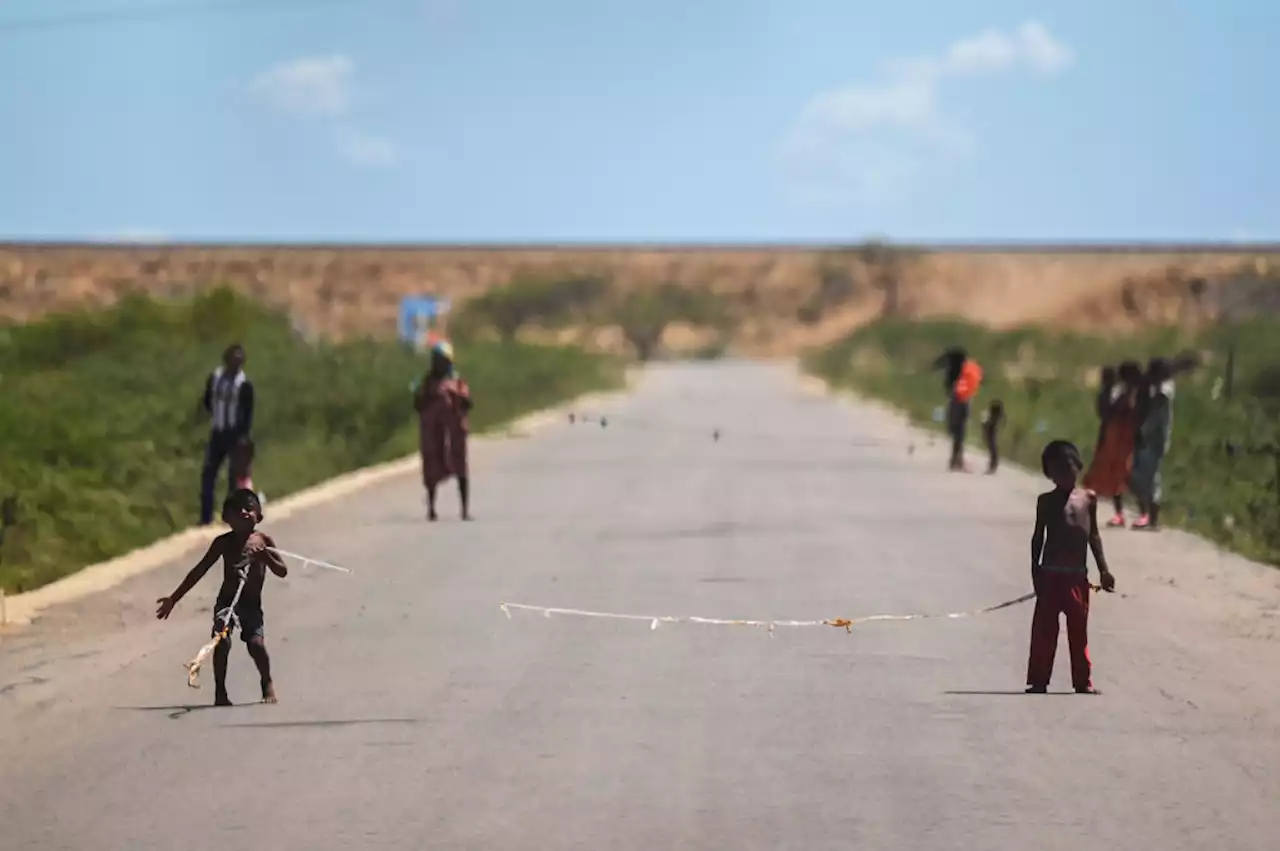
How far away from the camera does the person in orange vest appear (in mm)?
30812

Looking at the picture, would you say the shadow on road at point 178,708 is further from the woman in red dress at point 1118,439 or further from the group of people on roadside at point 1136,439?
the woman in red dress at point 1118,439

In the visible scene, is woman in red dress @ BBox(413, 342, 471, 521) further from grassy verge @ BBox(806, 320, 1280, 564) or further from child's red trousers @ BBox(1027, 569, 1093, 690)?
child's red trousers @ BBox(1027, 569, 1093, 690)

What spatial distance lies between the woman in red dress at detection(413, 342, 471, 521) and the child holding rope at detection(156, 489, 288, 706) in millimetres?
11518

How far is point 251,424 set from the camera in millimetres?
22172

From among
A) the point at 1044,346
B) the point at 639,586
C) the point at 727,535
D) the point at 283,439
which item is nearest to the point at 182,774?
the point at 639,586

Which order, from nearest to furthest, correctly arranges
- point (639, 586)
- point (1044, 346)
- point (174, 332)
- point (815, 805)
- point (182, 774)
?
point (815, 805), point (182, 774), point (639, 586), point (174, 332), point (1044, 346)

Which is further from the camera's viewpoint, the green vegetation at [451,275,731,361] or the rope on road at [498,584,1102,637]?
the green vegetation at [451,275,731,361]

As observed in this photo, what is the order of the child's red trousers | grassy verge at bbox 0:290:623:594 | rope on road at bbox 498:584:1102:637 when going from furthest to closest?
grassy verge at bbox 0:290:623:594, rope on road at bbox 498:584:1102:637, the child's red trousers

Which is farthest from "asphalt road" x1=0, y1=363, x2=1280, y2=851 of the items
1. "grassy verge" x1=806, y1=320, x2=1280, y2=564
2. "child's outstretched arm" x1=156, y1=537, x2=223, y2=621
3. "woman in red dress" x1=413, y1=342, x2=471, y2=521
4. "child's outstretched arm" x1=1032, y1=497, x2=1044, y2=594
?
"grassy verge" x1=806, y1=320, x2=1280, y2=564

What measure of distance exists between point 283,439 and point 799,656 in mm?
28475

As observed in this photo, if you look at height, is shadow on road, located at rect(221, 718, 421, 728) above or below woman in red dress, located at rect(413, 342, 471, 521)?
below

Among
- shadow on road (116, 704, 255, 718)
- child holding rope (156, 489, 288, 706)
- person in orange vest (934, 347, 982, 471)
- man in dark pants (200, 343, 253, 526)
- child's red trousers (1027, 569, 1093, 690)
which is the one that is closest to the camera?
child holding rope (156, 489, 288, 706)

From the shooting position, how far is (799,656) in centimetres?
1273

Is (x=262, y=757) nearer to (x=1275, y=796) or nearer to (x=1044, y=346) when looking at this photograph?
(x=1275, y=796)
